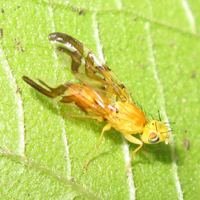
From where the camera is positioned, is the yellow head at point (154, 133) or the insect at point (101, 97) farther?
the yellow head at point (154, 133)

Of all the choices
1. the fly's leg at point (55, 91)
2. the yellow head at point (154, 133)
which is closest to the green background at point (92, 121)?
the fly's leg at point (55, 91)

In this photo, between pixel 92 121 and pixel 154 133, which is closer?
pixel 154 133

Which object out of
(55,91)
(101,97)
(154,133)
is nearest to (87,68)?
(101,97)

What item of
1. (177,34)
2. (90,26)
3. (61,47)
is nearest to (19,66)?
(61,47)

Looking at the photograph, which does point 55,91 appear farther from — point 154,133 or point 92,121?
point 154,133

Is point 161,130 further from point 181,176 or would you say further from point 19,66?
point 19,66

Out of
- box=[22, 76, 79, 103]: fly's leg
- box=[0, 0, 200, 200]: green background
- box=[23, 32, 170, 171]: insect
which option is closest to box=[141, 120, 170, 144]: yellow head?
box=[23, 32, 170, 171]: insect

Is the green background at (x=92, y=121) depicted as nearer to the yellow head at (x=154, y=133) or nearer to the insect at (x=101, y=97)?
the insect at (x=101, y=97)

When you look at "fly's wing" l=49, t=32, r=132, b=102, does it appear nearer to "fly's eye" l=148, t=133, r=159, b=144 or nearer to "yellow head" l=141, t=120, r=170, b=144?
"yellow head" l=141, t=120, r=170, b=144
